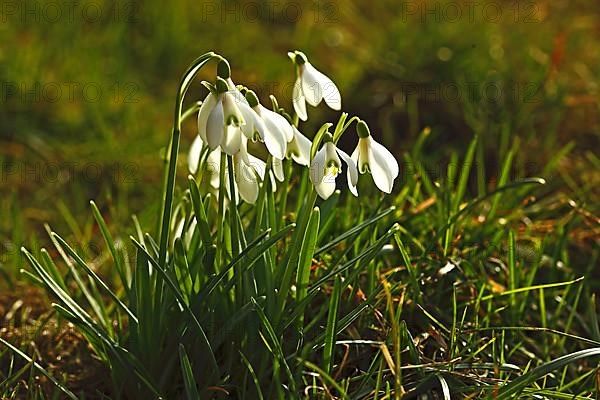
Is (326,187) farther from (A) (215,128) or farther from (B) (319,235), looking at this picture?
(B) (319,235)

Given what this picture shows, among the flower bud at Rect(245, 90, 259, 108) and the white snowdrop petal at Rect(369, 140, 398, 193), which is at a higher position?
the flower bud at Rect(245, 90, 259, 108)

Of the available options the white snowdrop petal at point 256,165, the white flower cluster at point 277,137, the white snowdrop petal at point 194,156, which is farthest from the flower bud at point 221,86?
the white snowdrop petal at point 194,156

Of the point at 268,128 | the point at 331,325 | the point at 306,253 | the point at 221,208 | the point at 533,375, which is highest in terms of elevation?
the point at 268,128

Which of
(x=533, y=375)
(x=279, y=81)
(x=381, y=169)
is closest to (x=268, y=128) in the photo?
(x=381, y=169)

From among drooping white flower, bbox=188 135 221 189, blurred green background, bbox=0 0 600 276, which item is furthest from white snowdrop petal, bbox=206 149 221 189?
blurred green background, bbox=0 0 600 276

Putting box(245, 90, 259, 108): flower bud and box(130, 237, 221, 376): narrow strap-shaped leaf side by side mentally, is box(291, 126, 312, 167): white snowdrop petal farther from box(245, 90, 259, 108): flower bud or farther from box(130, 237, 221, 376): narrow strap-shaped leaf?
box(130, 237, 221, 376): narrow strap-shaped leaf

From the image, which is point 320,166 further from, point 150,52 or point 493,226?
point 150,52

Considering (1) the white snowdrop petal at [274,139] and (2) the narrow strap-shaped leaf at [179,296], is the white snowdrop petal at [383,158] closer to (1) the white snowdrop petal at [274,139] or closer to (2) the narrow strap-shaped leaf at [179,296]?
(1) the white snowdrop petal at [274,139]

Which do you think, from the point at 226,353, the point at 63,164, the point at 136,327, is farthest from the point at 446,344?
the point at 63,164
